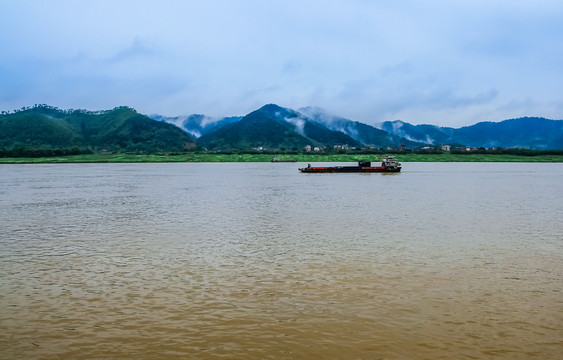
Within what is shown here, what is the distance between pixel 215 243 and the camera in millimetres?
25719

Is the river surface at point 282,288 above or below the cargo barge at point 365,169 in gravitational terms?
below

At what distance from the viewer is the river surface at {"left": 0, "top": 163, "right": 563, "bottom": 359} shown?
465 inches

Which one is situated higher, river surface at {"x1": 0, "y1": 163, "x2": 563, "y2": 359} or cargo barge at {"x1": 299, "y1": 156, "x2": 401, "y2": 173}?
cargo barge at {"x1": 299, "y1": 156, "x2": 401, "y2": 173}

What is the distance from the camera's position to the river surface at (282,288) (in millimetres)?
11820

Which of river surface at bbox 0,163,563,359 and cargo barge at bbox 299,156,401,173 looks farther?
cargo barge at bbox 299,156,401,173

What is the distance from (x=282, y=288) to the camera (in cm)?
1681

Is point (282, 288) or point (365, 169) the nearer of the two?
point (282, 288)

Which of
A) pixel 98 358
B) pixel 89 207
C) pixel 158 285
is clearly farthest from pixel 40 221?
pixel 98 358

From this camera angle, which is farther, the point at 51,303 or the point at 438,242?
the point at 438,242

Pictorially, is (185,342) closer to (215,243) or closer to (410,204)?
(215,243)

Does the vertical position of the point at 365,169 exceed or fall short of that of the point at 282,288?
it exceeds it

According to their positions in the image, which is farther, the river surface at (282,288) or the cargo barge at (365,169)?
the cargo barge at (365,169)

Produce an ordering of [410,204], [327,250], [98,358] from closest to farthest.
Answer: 1. [98,358]
2. [327,250]
3. [410,204]

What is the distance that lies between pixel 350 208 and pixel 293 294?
27.7 m
